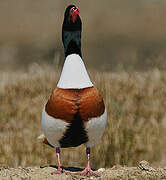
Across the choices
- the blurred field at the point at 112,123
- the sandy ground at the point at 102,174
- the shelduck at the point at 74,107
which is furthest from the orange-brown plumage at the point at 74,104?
the blurred field at the point at 112,123

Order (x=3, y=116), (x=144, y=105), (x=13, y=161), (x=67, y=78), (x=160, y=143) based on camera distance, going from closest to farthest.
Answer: (x=67, y=78)
(x=13, y=161)
(x=160, y=143)
(x=144, y=105)
(x=3, y=116)

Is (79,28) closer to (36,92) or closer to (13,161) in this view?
(13,161)

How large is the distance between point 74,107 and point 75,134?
0.32 m

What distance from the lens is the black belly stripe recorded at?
4.45 m

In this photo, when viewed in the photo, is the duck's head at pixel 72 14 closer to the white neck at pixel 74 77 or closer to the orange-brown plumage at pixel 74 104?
the white neck at pixel 74 77

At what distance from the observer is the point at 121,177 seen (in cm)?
465

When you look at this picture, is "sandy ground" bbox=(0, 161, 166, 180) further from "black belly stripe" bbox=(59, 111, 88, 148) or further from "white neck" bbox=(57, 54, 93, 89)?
"white neck" bbox=(57, 54, 93, 89)

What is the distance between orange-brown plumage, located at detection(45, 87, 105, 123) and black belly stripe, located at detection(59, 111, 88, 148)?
0.05 m

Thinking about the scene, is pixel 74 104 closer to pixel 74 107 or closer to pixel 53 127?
pixel 74 107

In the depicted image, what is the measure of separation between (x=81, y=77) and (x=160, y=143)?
283 centimetres

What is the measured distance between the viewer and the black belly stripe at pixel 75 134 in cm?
445

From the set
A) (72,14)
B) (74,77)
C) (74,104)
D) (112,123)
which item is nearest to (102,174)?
(74,104)

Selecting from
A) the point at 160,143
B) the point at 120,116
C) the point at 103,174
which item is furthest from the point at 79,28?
the point at 160,143

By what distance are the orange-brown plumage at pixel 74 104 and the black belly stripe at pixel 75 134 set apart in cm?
5
